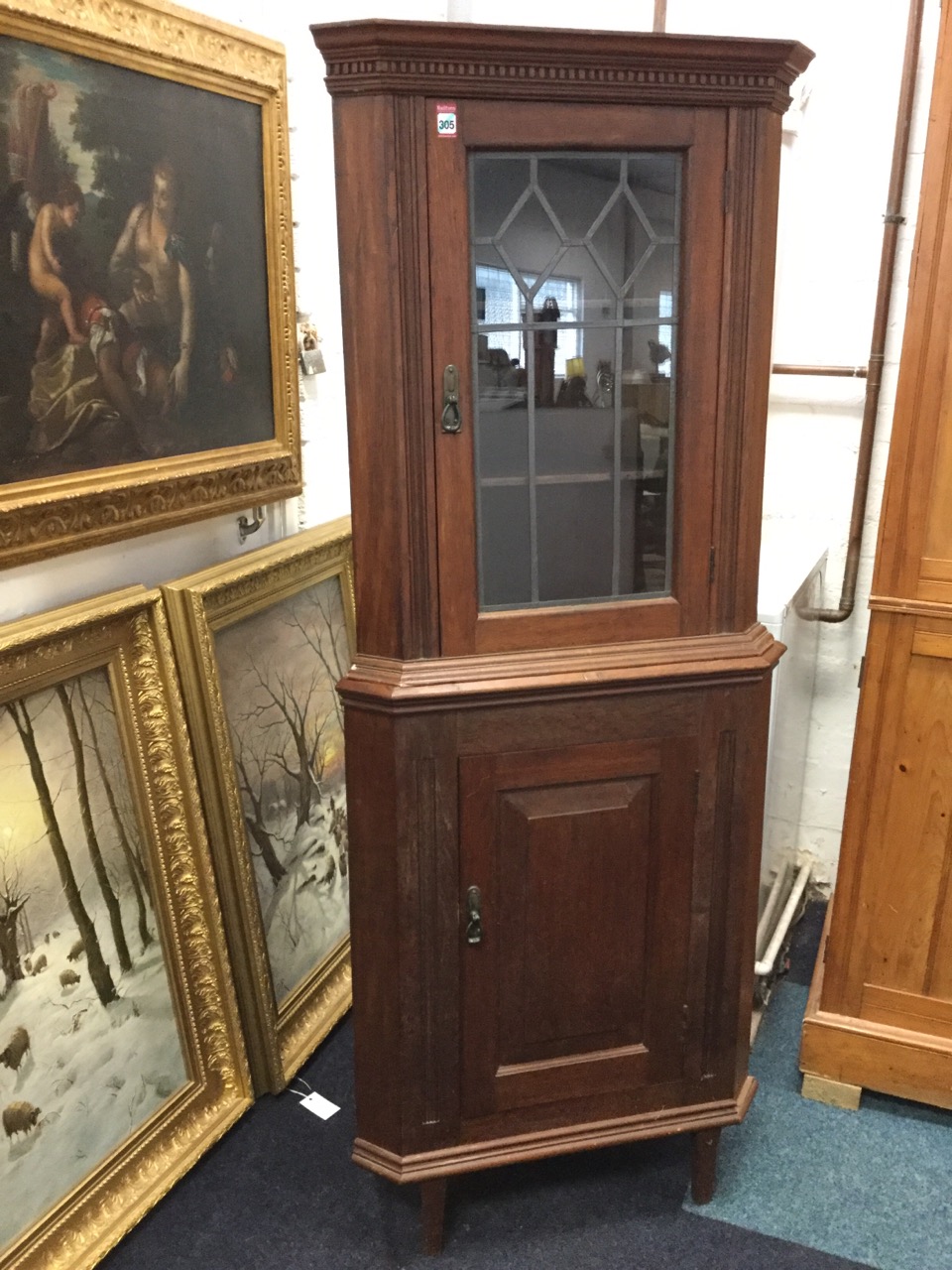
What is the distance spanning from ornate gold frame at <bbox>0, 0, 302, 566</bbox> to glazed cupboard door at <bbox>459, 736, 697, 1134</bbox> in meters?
0.67

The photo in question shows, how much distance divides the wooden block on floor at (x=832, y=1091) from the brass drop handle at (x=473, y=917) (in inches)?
34.5

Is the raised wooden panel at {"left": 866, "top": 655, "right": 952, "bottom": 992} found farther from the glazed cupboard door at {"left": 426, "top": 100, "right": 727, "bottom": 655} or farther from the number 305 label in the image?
the number 305 label

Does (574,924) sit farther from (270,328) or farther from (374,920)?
(270,328)

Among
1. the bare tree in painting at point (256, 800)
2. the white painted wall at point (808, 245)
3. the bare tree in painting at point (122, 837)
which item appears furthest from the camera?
the white painted wall at point (808, 245)

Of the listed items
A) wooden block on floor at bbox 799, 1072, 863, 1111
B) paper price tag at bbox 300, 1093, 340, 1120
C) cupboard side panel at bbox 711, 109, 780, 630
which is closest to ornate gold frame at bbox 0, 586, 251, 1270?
paper price tag at bbox 300, 1093, 340, 1120

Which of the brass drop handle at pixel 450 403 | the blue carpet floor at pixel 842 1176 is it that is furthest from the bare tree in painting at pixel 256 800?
the blue carpet floor at pixel 842 1176

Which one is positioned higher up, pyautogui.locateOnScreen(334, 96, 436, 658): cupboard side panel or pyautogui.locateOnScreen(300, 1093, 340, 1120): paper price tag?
pyautogui.locateOnScreen(334, 96, 436, 658): cupboard side panel

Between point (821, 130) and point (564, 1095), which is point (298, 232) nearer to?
point (821, 130)

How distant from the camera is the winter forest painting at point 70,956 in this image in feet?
4.80

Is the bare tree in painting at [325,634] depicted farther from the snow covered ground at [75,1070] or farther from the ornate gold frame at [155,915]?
the snow covered ground at [75,1070]

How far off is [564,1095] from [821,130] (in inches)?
76.9

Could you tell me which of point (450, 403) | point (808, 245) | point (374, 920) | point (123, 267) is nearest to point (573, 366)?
point (450, 403)

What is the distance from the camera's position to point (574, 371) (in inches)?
53.5

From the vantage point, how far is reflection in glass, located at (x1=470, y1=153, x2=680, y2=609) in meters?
1.29
